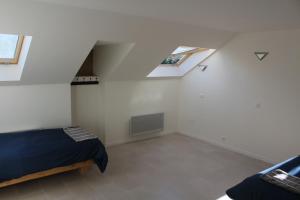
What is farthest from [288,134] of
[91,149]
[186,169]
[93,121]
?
[93,121]

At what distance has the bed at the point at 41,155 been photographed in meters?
2.85

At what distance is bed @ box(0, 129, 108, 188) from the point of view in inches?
112

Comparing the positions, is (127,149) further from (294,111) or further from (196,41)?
(294,111)

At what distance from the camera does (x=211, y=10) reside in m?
2.67

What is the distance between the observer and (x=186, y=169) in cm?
375

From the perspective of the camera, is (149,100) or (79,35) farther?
(149,100)

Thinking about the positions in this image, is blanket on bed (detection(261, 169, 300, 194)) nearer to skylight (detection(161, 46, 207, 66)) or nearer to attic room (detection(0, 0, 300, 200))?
Answer: attic room (detection(0, 0, 300, 200))

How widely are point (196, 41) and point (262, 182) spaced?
262cm

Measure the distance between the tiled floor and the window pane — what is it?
178 centimetres

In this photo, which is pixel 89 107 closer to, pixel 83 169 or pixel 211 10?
pixel 83 169

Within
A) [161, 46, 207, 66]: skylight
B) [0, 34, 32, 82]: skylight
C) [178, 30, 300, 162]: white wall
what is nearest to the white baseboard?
[178, 30, 300, 162]: white wall

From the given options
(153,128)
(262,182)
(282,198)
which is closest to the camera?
(282,198)

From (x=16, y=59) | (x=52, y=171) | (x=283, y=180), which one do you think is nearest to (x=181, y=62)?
(x=16, y=59)

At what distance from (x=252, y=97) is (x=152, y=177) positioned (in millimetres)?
2162
